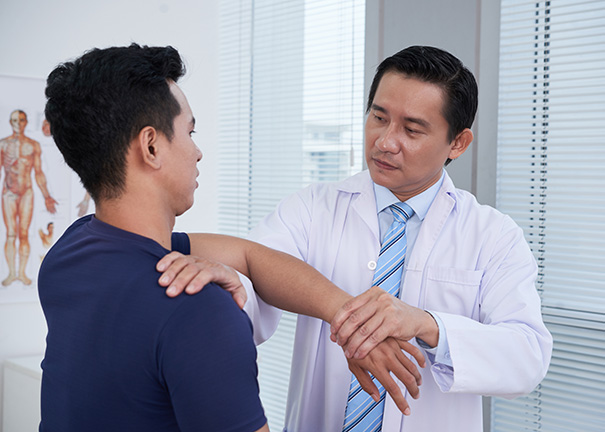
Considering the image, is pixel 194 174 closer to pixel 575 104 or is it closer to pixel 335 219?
pixel 335 219

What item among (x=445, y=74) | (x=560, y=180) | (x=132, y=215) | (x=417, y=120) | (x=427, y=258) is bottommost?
(x=427, y=258)

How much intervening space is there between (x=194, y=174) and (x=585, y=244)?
1.46 metres

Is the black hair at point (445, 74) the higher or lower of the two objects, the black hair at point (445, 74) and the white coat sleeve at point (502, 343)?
the higher

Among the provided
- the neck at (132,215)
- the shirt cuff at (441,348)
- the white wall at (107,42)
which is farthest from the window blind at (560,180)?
the white wall at (107,42)

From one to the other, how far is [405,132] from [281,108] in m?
1.92

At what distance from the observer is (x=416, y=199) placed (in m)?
1.56

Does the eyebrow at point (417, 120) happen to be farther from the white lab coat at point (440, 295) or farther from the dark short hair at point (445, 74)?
the white lab coat at point (440, 295)

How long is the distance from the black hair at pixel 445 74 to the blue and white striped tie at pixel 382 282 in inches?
10.4

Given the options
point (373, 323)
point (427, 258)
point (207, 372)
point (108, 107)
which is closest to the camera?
point (207, 372)

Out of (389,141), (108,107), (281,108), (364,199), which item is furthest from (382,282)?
(281,108)

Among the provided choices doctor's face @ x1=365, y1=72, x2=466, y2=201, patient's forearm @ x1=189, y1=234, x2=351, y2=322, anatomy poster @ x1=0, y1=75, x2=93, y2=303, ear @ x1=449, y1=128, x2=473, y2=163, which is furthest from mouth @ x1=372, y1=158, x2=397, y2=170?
anatomy poster @ x1=0, y1=75, x2=93, y2=303

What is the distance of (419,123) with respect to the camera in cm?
150

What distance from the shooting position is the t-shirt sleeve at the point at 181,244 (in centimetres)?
124

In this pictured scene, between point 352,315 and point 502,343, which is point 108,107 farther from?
point 502,343
